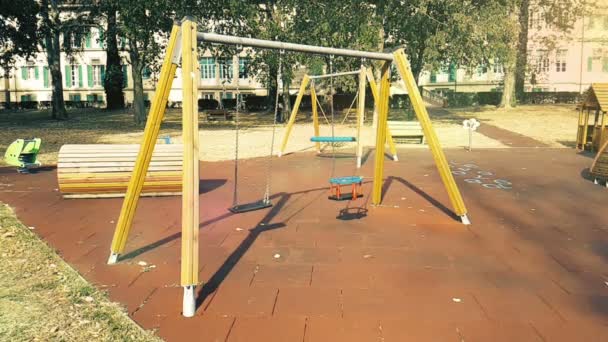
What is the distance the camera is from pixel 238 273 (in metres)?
4.77

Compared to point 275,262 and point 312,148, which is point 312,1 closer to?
point 312,148

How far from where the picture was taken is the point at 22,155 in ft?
36.2

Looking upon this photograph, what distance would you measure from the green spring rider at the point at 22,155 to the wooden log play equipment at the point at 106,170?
11.8 ft

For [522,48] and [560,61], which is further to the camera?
[560,61]

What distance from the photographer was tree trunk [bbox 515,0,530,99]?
1485 inches

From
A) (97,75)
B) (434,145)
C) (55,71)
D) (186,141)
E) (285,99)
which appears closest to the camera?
(186,141)

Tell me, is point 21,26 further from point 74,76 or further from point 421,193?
point 74,76

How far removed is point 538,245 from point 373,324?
2929 mm

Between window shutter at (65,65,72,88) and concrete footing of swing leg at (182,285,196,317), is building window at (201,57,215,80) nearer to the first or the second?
window shutter at (65,65,72,88)

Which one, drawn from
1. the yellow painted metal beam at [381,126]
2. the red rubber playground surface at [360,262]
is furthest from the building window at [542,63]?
the yellow painted metal beam at [381,126]

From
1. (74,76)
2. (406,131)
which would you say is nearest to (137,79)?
(406,131)

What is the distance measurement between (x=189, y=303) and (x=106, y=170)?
4755mm

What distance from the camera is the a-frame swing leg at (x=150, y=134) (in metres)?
4.50

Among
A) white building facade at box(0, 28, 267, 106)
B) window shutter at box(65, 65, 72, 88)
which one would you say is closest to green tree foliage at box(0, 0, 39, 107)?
white building facade at box(0, 28, 267, 106)
